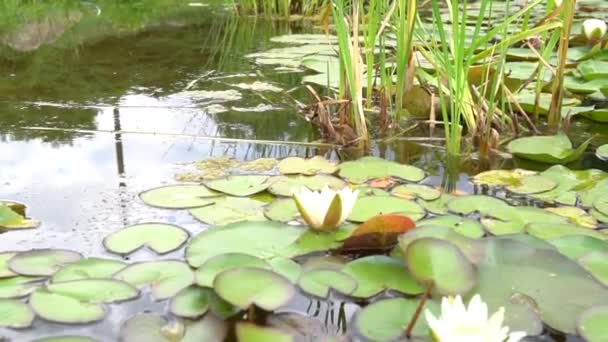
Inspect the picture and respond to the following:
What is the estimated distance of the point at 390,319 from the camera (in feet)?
2.49

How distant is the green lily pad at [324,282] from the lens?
0.82 meters

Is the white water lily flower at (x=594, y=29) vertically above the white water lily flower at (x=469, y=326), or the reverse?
the white water lily flower at (x=594, y=29)

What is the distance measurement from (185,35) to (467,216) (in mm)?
2548

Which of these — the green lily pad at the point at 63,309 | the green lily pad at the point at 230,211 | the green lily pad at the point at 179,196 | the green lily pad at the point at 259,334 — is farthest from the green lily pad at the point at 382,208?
the green lily pad at the point at 63,309

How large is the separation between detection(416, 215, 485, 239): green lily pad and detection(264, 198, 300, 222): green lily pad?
23cm

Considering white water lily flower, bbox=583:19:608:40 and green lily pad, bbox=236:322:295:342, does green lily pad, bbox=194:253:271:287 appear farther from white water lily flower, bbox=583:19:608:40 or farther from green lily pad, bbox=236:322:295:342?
white water lily flower, bbox=583:19:608:40

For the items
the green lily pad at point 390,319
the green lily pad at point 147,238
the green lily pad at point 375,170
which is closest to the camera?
the green lily pad at point 390,319

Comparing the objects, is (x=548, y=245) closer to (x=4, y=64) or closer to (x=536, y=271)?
(x=536, y=271)

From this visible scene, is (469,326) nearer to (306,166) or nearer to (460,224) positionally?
(460,224)

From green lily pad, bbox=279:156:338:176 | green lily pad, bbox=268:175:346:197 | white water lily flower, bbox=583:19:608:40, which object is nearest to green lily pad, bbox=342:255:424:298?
green lily pad, bbox=268:175:346:197

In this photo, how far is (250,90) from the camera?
2.05m

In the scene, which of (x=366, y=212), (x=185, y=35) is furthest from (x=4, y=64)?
(x=366, y=212)

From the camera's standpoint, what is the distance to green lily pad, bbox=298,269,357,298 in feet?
2.70

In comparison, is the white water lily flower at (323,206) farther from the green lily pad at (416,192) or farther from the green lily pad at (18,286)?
the green lily pad at (18,286)
